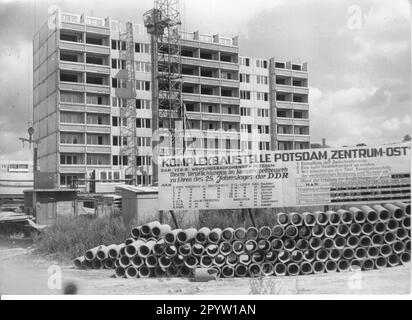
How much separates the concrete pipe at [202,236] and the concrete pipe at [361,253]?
104 inches

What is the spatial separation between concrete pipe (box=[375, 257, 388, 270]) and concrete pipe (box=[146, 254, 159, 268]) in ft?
12.7

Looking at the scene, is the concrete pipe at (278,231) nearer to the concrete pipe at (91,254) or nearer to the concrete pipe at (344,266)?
the concrete pipe at (344,266)

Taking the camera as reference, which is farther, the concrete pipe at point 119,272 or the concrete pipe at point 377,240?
the concrete pipe at point 119,272

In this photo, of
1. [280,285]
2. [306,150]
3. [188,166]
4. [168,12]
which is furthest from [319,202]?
[168,12]

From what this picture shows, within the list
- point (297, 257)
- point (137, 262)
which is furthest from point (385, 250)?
point (137, 262)

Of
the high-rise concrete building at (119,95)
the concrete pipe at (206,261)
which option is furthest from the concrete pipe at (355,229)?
the concrete pipe at (206,261)

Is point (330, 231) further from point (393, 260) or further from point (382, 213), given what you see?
point (393, 260)

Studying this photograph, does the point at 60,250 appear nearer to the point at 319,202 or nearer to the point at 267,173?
the point at 267,173

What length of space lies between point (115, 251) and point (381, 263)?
480 centimetres

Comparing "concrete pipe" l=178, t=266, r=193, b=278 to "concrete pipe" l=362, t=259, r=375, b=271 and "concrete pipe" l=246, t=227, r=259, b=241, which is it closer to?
"concrete pipe" l=246, t=227, r=259, b=241

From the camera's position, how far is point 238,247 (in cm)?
1027

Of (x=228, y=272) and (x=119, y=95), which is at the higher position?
(x=119, y=95)

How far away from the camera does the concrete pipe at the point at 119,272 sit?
408 inches

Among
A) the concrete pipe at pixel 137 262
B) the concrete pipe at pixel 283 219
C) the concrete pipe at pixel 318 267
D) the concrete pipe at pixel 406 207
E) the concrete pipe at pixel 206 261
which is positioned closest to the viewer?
the concrete pipe at pixel 406 207
